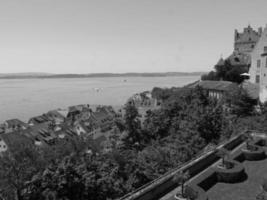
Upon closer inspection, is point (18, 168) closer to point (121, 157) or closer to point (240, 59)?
point (121, 157)

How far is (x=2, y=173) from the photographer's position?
17.2 metres

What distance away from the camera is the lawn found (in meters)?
10.9

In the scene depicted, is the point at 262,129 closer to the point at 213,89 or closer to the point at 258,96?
the point at 258,96

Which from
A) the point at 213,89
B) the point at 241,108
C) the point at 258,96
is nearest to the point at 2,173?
the point at 241,108

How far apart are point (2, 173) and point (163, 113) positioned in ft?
74.6

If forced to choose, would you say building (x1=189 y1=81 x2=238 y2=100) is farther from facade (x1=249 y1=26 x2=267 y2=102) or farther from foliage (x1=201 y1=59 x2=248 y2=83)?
foliage (x1=201 y1=59 x2=248 y2=83)

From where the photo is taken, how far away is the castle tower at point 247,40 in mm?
54478

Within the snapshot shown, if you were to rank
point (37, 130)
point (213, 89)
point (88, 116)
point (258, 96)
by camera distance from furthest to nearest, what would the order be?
1. point (88, 116)
2. point (37, 130)
3. point (213, 89)
4. point (258, 96)

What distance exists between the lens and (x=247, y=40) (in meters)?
55.5

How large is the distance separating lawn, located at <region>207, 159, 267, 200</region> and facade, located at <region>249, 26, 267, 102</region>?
63.5 ft

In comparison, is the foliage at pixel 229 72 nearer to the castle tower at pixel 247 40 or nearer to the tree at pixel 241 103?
the castle tower at pixel 247 40

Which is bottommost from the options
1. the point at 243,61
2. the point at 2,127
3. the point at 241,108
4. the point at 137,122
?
the point at 2,127

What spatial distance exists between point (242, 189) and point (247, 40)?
52.1 m

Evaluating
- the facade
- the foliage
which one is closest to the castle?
the facade
